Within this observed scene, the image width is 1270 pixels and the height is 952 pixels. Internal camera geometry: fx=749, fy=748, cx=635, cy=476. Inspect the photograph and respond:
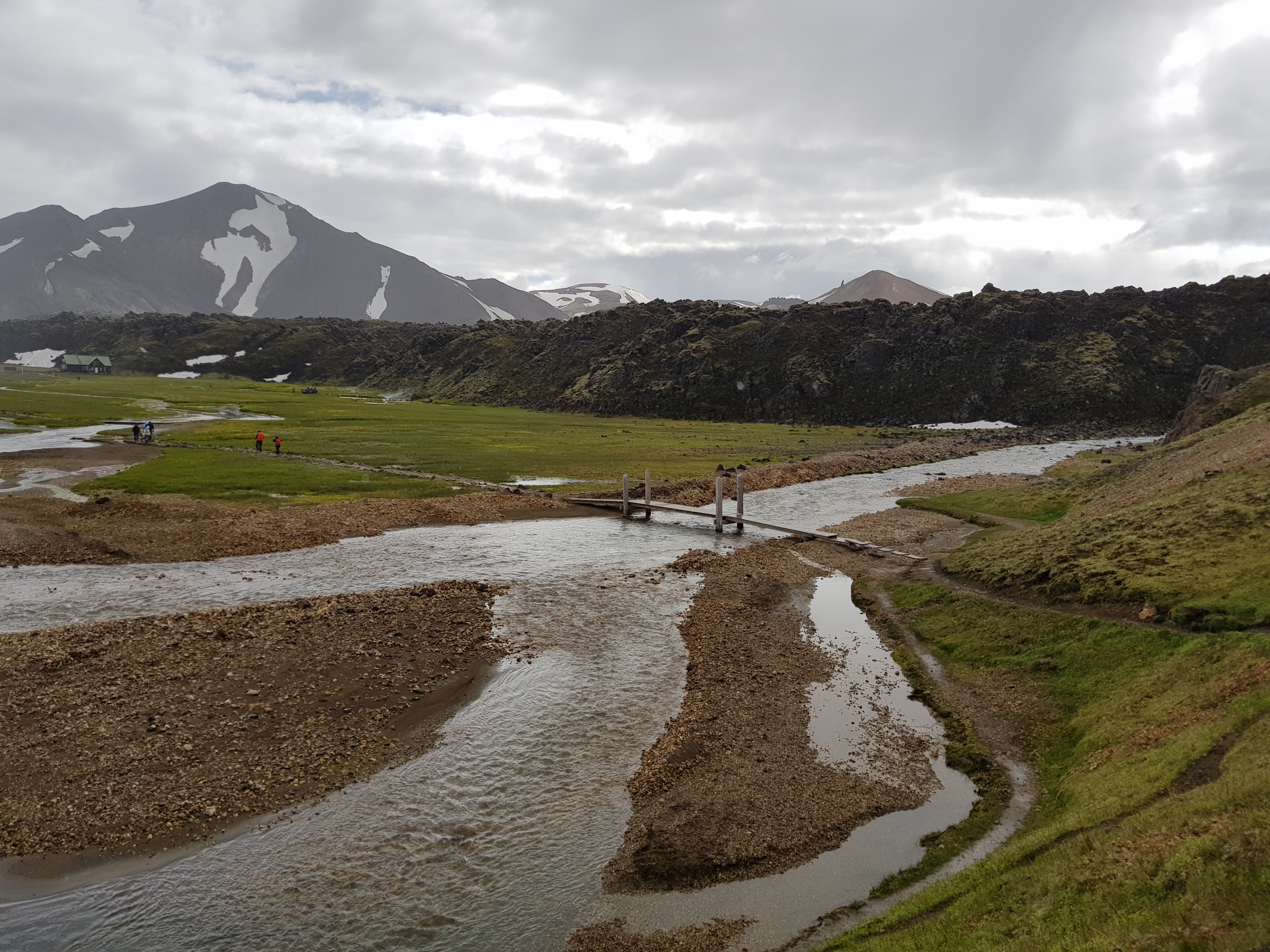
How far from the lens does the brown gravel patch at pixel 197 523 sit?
131ft

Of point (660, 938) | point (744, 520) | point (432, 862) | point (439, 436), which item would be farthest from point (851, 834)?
point (439, 436)

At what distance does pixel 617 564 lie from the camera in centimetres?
4234

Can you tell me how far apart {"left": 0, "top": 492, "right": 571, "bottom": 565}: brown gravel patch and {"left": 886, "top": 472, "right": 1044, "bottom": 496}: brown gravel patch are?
1203 inches

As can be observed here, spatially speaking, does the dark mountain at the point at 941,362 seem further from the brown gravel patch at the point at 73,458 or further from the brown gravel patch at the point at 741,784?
the brown gravel patch at the point at 741,784

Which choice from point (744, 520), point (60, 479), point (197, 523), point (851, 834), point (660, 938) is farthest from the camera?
point (60, 479)

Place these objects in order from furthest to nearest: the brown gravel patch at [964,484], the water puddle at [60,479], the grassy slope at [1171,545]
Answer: the brown gravel patch at [964,484] → the water puddle at [60,479] → the grassy slope at [1171,545]

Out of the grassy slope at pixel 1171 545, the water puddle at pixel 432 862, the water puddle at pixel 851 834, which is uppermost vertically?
the grassy slope at pixel 1171 545

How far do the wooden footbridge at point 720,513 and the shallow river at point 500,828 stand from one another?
1056cm

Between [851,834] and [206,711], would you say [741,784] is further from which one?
[206,711]

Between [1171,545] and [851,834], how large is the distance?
19373mm

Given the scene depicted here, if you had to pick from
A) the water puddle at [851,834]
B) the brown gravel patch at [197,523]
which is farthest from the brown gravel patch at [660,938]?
the brown gravel patch at [197,523]

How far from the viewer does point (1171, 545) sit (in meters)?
28.0

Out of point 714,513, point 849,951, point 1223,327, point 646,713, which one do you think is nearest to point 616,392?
point 714,513

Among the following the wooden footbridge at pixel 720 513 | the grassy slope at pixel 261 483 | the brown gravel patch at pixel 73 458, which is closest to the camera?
the wooden footbridge at pixel 720 513
